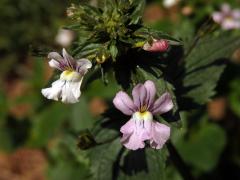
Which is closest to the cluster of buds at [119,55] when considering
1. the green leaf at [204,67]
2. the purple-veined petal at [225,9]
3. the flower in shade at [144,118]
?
the flower in shade at [144,118]

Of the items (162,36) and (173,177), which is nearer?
(162,36)

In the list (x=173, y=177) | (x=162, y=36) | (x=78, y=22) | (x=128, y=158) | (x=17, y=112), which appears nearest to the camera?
(x=162, y=36)

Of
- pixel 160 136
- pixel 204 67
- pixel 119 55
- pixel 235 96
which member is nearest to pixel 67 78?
pixel 119 55

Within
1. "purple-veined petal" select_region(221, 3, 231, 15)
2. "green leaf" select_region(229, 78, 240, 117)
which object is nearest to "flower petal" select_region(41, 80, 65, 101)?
"green leaf" select_region(229, 78, 240, 117)

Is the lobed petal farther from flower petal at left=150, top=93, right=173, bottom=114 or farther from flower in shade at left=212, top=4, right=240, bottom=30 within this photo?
flower in shade at left=212, top=4, right=240, bottom=30

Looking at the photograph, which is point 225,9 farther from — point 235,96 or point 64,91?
point 64,91

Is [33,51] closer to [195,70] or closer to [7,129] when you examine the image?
[195,70]

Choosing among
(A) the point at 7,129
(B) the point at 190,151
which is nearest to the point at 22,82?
(A) the point at 7,129
